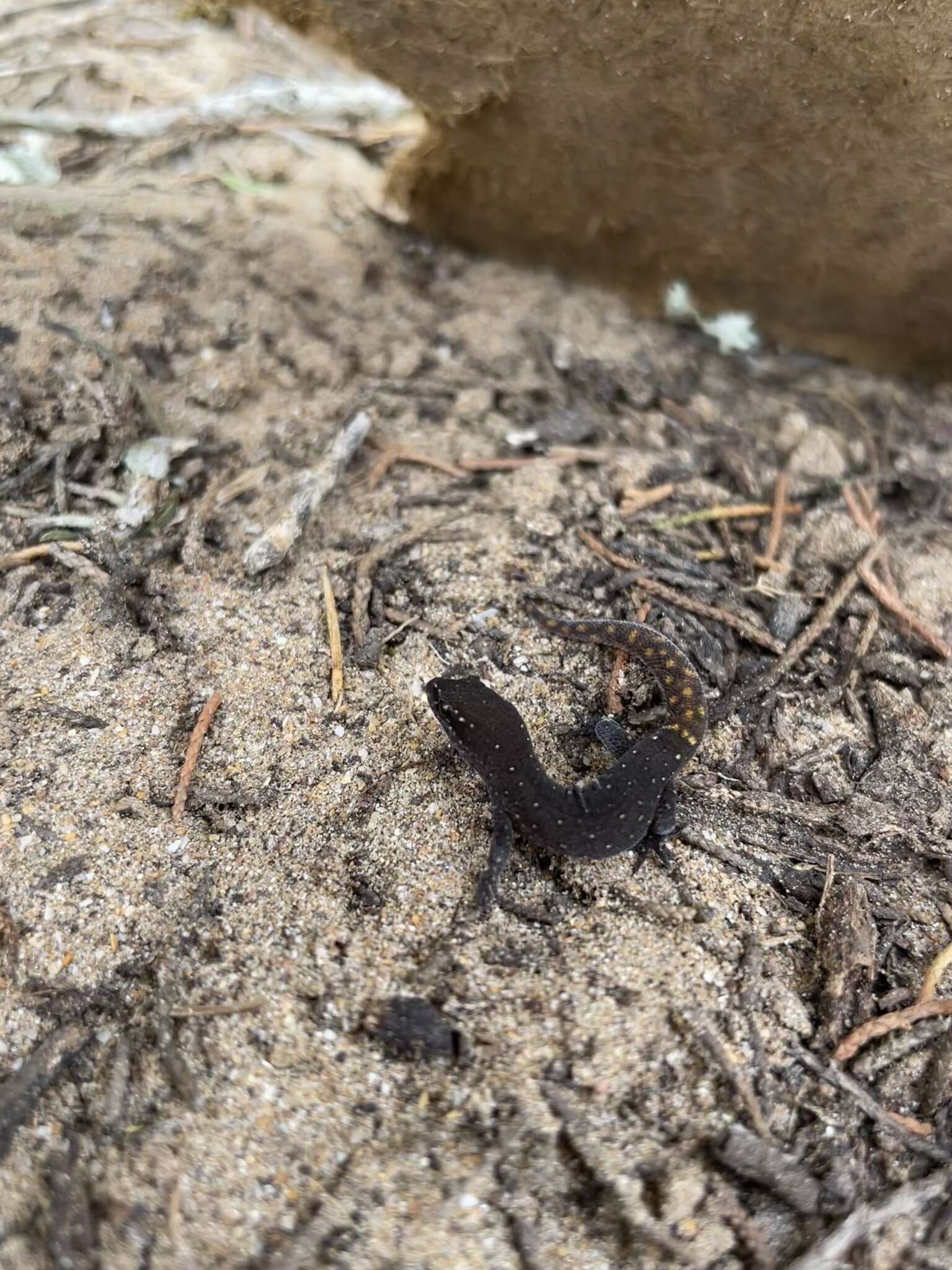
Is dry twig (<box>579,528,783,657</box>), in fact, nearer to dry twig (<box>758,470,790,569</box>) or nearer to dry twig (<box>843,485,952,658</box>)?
dry twig (<box>758,470,790,569</box>)

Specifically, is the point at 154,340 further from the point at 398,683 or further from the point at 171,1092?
the point at 171,1092

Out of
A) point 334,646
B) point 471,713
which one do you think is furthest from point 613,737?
point 334,646

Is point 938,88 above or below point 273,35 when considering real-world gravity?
above

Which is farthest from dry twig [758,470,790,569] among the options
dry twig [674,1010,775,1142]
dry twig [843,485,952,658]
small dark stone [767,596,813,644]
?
→ dry twig [674,1010,775,1142]

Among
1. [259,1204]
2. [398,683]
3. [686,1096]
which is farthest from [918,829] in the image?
[259,1204]

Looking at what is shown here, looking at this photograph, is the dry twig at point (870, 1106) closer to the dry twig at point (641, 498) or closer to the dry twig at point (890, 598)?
the dry twig at point (890, 598)
